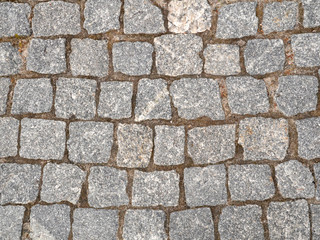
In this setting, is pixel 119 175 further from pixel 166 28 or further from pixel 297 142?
pixel 297 142

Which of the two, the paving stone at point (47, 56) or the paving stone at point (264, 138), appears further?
the paving stone at point (47, 56)

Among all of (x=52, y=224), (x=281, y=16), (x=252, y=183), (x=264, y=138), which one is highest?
(x=281, y=16)

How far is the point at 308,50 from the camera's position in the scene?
118 inches

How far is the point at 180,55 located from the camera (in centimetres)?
307

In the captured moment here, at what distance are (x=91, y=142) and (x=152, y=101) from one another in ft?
2.16

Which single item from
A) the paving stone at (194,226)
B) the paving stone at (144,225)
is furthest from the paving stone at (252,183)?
the paving stone at (144,225)

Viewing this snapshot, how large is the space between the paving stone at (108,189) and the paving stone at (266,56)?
59.2 inches

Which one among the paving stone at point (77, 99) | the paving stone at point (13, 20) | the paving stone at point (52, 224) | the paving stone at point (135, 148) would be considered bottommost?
the paving stone at point (52, 224)

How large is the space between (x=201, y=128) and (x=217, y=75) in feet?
1.63

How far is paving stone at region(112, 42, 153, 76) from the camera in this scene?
308 centimetres

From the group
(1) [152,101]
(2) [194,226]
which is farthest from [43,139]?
(2) [194,226]

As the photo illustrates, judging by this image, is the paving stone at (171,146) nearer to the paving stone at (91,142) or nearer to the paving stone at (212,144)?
the paving stone at (212,144)

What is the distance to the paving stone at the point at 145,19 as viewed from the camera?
3086 mm

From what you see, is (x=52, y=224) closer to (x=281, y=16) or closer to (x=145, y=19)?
(x=145, y=19)
